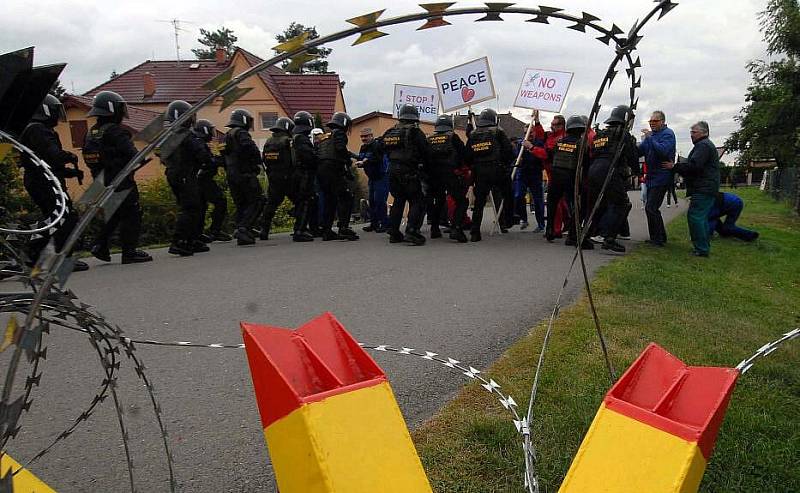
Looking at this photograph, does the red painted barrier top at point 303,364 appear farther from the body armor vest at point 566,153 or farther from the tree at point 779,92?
the tree at point 779,92

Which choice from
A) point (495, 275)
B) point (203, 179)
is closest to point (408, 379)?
point (495, 275)

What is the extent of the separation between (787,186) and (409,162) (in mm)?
21677

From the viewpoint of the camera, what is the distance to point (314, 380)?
2154 millimetres

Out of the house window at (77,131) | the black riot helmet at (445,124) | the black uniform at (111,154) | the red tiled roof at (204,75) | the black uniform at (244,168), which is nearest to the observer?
the black uniform at (111,154)

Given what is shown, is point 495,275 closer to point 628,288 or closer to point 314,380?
point 628,288

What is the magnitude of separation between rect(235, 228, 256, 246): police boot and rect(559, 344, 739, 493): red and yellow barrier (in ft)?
31.1

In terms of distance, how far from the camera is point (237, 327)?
5.26 m

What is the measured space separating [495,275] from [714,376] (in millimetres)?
5482

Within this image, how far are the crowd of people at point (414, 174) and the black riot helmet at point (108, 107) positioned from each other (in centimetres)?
1

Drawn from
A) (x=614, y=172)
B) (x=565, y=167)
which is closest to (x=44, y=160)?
(x=565, y=167)

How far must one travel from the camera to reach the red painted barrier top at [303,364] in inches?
73.1

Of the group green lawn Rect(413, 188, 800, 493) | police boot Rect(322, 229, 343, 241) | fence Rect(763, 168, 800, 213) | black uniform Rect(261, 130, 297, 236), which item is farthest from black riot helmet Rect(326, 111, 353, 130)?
fence Rect(763, 168, 800, 213)

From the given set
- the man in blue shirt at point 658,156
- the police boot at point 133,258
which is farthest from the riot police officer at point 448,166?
the police boot at point 133,258

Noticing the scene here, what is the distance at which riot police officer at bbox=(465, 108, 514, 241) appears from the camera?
1017 cm
